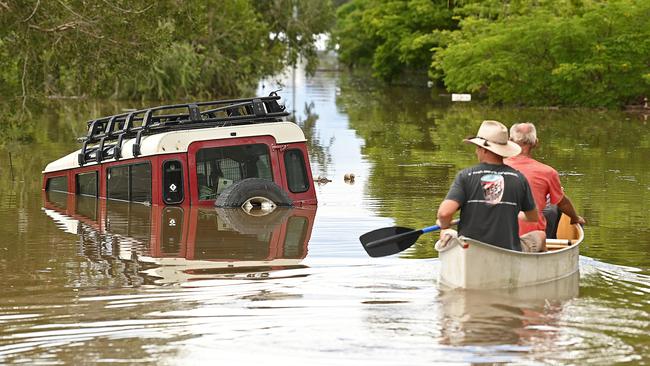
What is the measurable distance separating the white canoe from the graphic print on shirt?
1.45 ft

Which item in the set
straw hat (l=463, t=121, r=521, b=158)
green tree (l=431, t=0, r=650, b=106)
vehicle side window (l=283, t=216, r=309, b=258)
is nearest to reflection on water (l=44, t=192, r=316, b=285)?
vehicle side window (l=283, t=216, r=309, b=258)

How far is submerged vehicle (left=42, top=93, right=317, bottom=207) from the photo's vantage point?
2202 centimetres

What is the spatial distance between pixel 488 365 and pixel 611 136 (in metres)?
32.3

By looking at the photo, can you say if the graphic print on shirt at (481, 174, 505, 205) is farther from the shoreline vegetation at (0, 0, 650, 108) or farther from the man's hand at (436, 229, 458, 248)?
the shoreline vegetation at (0, 0, 650, 108)

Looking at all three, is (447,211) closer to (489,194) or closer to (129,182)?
(489,194)

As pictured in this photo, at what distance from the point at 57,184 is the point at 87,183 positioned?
104cm

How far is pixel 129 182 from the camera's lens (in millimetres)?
23641

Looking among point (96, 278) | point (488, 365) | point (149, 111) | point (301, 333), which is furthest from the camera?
point (149, 111)

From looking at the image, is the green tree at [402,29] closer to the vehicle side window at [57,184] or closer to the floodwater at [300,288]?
the vehicle side window at [57,184]

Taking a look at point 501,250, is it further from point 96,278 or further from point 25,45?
point 25,45

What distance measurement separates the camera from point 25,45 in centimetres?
2952

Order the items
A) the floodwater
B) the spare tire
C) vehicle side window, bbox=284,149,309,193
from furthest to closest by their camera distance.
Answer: vehicle side window, bbox=284,149,309,193, the spare tire, the floodwater

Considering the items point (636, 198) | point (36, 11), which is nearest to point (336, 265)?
point (636, 198)

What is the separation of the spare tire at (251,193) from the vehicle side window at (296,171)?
44 centimetres
